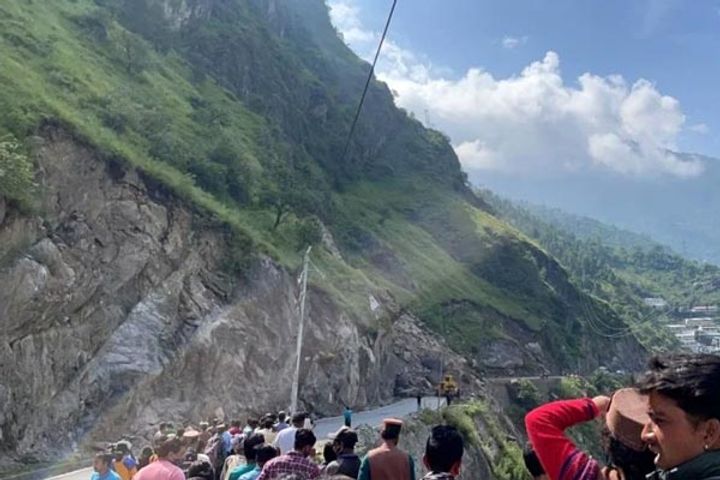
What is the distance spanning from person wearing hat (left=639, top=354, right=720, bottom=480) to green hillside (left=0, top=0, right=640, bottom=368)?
21906 mm

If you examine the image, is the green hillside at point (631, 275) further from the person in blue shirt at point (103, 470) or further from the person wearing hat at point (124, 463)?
the person in blue shirt at point (103, 470)

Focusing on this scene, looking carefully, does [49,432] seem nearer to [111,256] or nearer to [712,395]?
[111,256]

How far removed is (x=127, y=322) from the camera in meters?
24.8

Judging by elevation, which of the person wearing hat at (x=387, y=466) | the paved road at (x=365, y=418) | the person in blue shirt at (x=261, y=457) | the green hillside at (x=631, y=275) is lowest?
the paved road at (x=365, y=418)

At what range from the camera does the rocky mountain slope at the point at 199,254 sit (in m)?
22.0

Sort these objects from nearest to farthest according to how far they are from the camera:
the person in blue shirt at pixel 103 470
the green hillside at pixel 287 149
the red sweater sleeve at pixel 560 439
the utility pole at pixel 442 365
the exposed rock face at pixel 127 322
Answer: the red sweater sleeve at pixel 560 439
the person in blue shirt at pixel 103 470
the exposed rock face at pixel 127 322
the green hillside at pixel 287 149
the utility pole at pixel 442 365

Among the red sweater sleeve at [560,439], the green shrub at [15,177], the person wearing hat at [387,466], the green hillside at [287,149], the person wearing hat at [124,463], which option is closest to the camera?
the red sweater sleeve at [560,439]

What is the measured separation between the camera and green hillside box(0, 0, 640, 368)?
105ft

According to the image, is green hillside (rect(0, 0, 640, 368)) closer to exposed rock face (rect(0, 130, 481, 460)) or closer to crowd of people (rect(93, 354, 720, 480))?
exposed rock face (rect(0, 130, 481, 460))

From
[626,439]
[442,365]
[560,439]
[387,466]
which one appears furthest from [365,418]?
[626,439]

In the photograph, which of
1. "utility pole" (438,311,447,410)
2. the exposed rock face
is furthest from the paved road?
the exposed rock face

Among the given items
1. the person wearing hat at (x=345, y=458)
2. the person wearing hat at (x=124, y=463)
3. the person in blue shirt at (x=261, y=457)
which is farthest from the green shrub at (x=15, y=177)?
the person wearing hat at (x=345, y=458)

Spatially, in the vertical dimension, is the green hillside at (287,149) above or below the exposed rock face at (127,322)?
above

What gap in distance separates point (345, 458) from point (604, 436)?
3690mm
